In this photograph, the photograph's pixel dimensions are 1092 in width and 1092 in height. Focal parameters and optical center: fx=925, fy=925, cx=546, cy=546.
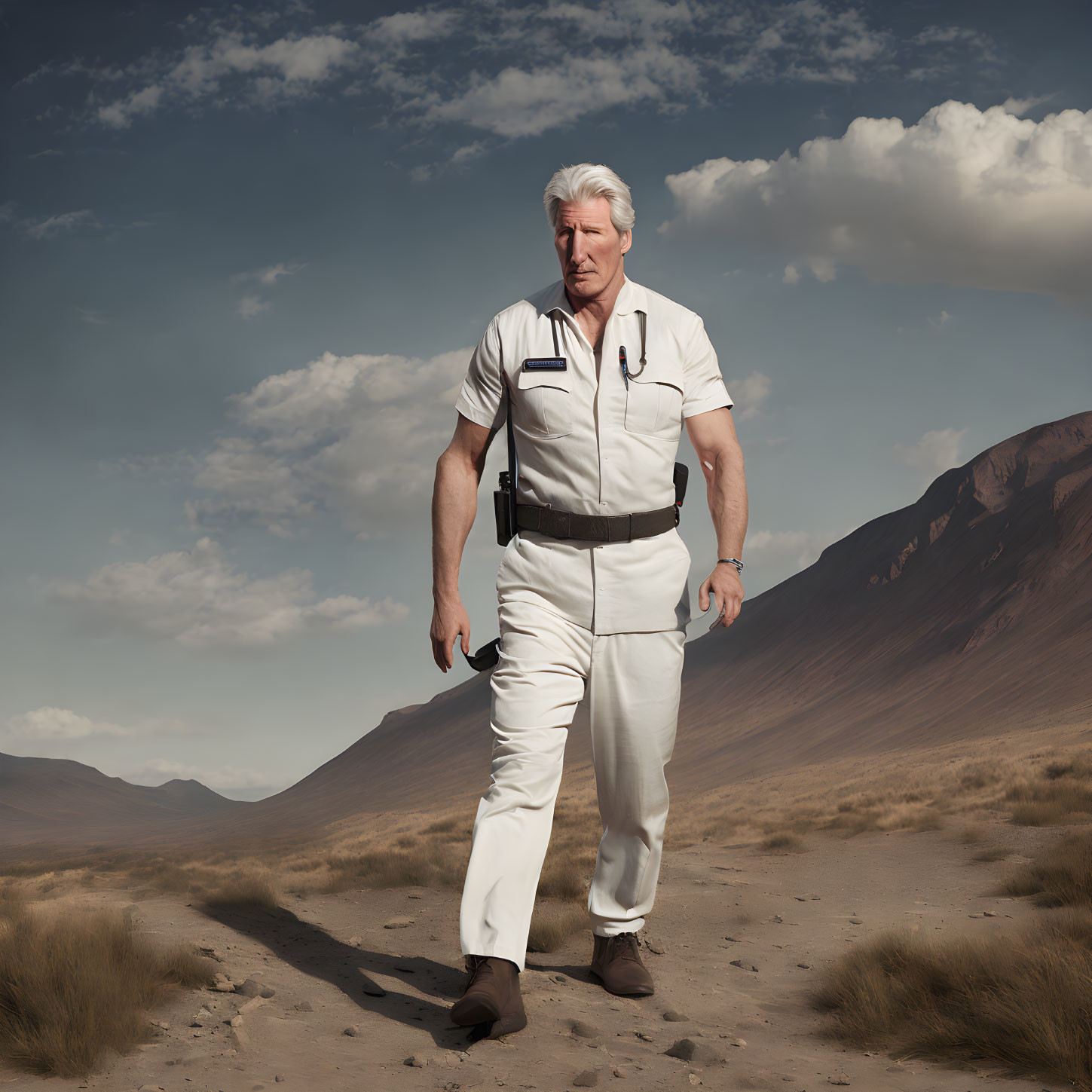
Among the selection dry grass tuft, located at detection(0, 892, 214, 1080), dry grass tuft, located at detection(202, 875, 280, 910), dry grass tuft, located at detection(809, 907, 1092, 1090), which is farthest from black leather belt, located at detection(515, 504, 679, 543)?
dry grass tuft, located at detection(202, 875, 280, 910)

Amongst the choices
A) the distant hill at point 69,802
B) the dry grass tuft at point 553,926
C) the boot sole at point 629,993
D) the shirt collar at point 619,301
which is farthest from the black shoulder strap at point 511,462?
the distant hill at point 69,802

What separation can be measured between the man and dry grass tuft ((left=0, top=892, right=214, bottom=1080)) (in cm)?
140

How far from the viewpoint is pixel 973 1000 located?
10.00ft

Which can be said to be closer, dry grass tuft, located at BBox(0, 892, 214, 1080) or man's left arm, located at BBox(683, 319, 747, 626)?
dry grass tuft, located at BBox(0, 892, 214, 1080)

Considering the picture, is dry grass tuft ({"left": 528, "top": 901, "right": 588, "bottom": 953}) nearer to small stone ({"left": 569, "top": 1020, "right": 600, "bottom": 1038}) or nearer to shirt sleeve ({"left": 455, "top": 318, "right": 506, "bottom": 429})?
small stone ({"left": 569, "top": 1020, "right": 600, "bottom": 1038})

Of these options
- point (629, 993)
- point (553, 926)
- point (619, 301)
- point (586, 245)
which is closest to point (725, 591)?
point (619, 301)

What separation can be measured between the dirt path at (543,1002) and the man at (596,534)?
0.43 meters

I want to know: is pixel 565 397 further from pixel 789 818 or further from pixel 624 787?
pixel 789 818

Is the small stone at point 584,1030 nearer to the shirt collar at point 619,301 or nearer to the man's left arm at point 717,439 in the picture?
the man's left arm at point 717,439

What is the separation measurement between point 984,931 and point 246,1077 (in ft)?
11.7

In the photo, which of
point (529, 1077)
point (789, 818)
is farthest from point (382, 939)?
point (789, 818)

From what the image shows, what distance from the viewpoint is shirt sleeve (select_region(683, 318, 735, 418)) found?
3590 millimetres

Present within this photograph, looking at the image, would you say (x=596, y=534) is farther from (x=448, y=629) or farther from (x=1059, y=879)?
(x=1059, y=879)

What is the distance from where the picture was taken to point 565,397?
131 inches
